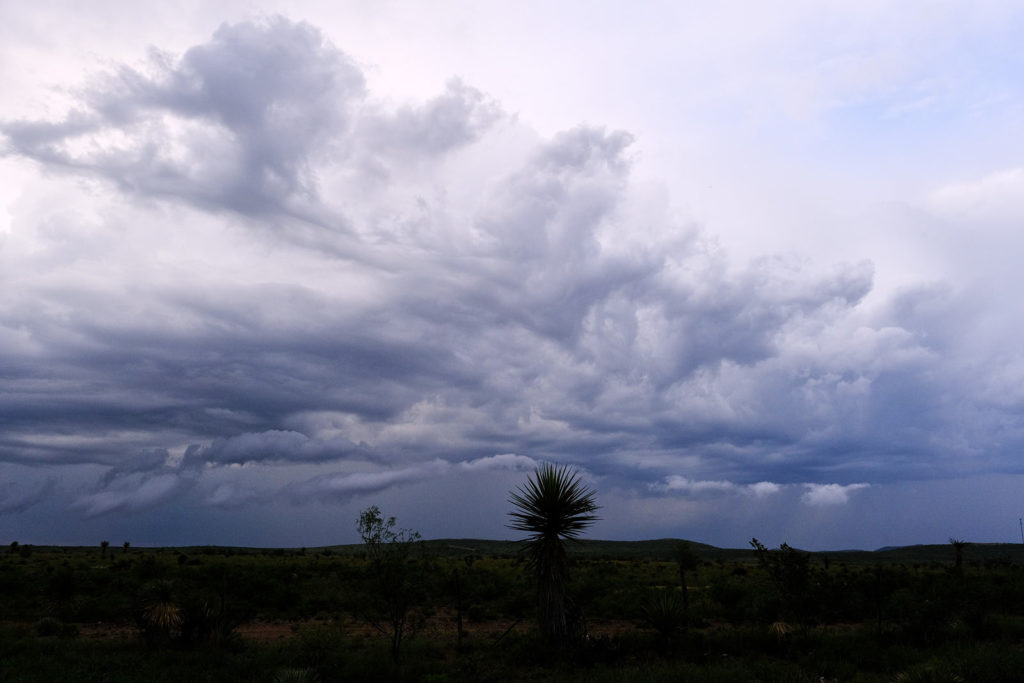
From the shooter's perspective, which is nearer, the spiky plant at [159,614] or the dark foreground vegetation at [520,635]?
the dark foreground vegetation at [520,635]

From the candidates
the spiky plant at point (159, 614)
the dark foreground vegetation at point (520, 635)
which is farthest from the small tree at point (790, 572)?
the spiky plant at point (159, 614)

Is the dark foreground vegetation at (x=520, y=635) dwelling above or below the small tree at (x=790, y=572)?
below

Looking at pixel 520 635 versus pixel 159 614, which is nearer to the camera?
pixel 159 614

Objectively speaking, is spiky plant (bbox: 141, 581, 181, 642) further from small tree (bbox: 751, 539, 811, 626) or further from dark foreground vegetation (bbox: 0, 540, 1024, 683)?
small tree (bbox: 751, 539, 811, 626)

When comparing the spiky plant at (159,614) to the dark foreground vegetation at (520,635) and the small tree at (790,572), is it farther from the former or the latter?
the small tree at (790,572)

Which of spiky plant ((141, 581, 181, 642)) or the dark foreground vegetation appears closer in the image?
the dark foreground vegetation

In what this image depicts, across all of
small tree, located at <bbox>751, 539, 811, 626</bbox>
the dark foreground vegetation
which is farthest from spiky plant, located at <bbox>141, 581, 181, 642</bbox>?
Result: small tree, located at <bbox>751, 539, 811, 626</bbox>

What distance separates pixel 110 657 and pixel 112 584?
2192 centimetres

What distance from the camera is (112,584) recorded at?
39.6m

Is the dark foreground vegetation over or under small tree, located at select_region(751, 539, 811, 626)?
under

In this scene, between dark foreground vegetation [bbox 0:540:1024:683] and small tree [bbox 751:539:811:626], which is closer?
dark foreground vegetation [bbox 0:540:1024:683]

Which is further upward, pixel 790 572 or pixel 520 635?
pixel 790 572

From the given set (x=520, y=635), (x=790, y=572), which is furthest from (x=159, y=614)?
(x=790, y=572)

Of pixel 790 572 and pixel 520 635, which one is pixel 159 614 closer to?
pixel 520 635
